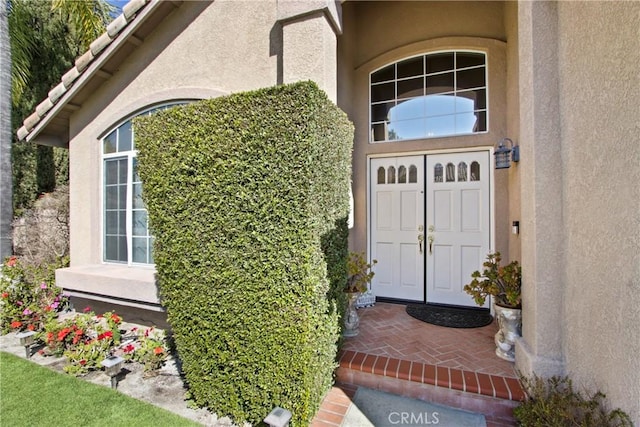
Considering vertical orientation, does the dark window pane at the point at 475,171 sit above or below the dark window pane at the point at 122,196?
above

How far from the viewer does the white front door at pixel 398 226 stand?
6543mm

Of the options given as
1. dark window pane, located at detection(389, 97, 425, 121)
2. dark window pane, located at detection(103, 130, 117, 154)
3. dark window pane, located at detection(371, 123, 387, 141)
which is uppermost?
dark window pane, located at detection(389, 97, 425, 121)

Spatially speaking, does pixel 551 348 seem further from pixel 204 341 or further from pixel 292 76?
pixel 292 76

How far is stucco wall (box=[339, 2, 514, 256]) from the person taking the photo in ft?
19.1

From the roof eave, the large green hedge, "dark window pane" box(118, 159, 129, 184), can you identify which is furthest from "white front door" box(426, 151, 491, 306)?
"dark window pane" box(118, 159, 129, 184)

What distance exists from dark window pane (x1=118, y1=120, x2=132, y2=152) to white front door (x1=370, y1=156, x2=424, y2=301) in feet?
18.4

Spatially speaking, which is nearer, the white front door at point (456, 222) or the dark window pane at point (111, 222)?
the white front door at point (456, 222)

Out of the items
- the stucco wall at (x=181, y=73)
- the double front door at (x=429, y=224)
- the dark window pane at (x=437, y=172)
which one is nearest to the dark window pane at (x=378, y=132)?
the double front door at (x=429, y=224)

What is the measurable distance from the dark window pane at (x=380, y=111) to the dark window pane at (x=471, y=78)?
1.46 metres

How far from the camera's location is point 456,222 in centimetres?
624

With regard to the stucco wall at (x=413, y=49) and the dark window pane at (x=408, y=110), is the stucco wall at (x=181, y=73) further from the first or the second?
the dark window pane at (x=408, y=110)

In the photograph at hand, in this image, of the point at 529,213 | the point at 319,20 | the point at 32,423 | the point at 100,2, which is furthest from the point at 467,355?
the point at 100,2

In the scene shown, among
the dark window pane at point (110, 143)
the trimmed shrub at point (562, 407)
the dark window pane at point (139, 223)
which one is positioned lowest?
the trimmed shrub at point (562, 407)

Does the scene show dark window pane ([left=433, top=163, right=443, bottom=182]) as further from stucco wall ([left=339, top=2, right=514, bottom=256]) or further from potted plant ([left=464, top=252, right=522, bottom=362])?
potted plant ([left=464, top=252, right=522, bottom=362])
